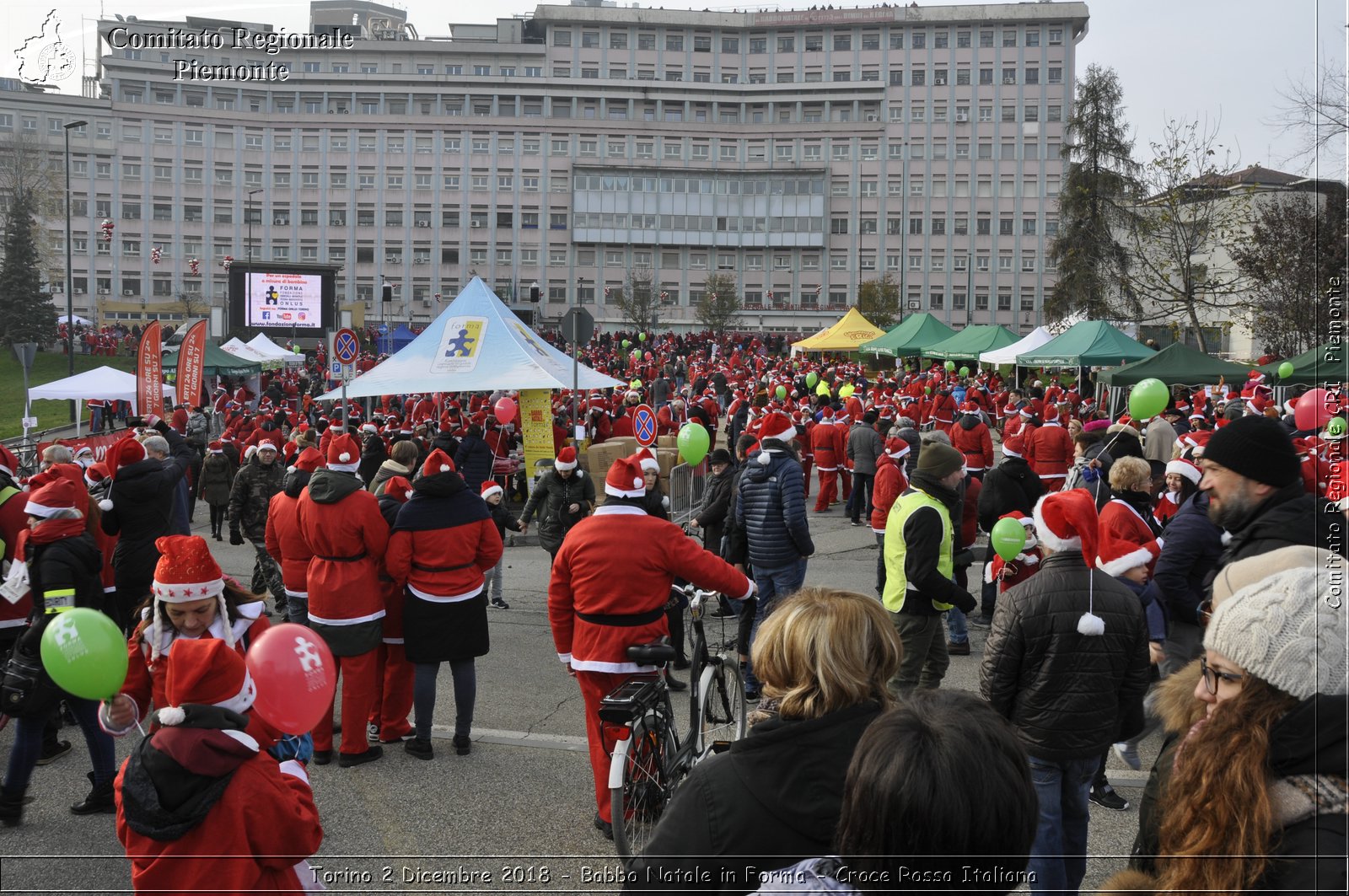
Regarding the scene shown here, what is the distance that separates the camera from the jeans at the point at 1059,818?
14.1 ft

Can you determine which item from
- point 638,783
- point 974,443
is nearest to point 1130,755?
point 638,783

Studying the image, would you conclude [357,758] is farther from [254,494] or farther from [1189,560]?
[254,494]

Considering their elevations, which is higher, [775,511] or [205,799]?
[775,511]

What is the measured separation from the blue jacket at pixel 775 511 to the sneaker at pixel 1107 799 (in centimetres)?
258

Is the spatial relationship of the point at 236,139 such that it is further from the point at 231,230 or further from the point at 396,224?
the point at 396,224

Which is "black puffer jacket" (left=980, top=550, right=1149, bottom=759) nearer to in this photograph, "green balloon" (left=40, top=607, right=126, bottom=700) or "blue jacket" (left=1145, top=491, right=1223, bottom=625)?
"blue jacket" (left=1145, top=491, right=1223, bottom=625)

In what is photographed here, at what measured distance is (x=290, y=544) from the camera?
693cm

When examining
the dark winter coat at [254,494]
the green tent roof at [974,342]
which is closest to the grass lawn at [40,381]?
the dark winter coat at [254,494]

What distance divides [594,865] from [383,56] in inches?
3631

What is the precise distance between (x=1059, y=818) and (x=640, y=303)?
73511 mm

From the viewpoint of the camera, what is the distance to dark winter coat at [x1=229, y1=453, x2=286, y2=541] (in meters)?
12.3

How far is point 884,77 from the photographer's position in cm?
8894

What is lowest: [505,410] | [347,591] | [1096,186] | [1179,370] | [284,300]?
[347,591]

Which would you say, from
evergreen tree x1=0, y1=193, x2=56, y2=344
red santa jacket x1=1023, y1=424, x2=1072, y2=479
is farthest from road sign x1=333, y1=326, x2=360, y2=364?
evergreen tree x1=0, y1=193, x2=56, y2=344
